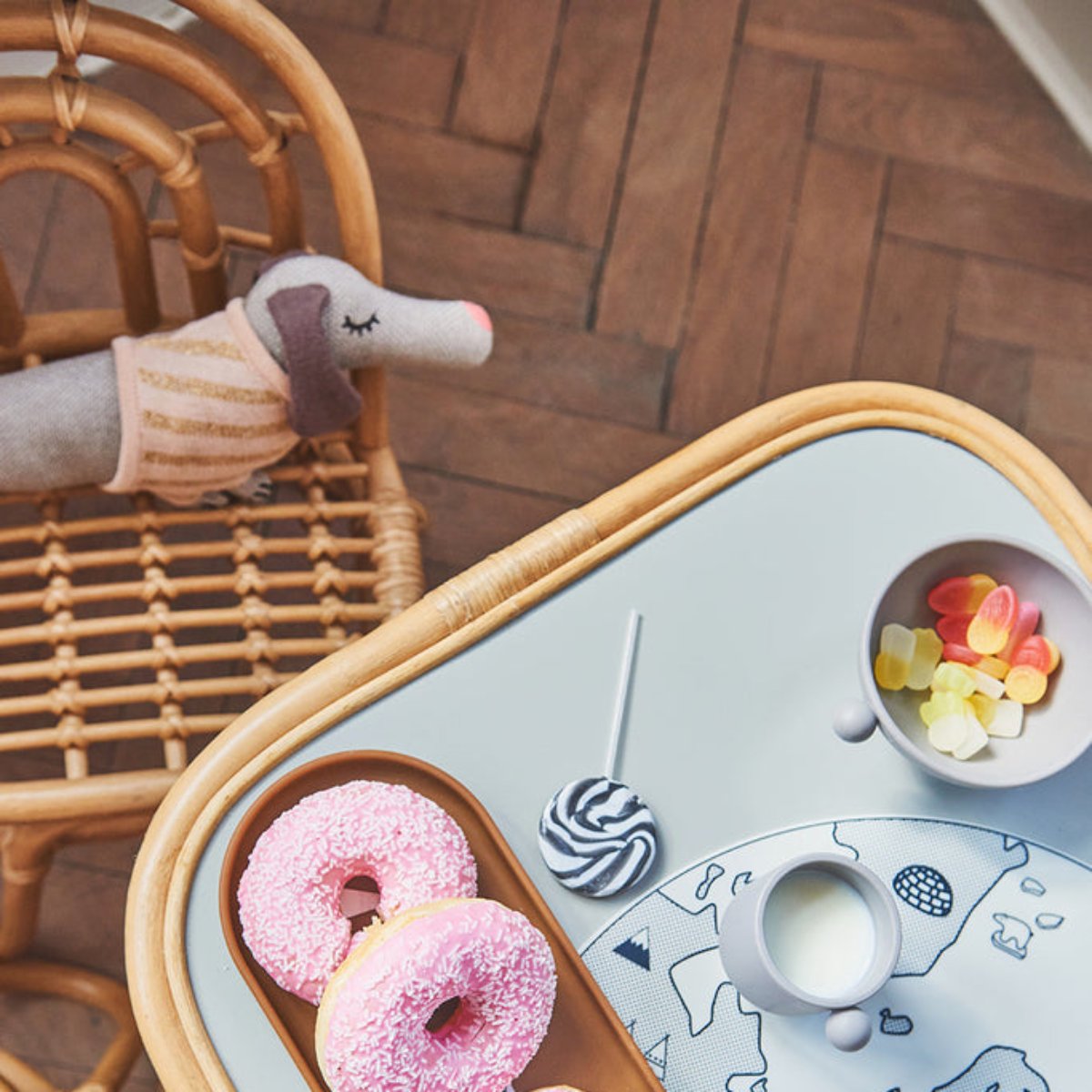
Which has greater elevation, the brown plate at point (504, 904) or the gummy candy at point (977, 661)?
the gummy candy at point (977, 661)

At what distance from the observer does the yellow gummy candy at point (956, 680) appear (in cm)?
72

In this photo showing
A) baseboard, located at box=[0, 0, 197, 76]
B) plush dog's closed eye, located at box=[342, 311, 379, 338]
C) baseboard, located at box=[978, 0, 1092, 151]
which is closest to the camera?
plush dog's closed eye, located at box=[342, 311, 379, 338]

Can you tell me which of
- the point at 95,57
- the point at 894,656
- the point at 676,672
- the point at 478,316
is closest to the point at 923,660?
the point at 894,656

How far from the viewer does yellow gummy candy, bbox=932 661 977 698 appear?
719 mm

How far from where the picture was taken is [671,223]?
4.90 feet

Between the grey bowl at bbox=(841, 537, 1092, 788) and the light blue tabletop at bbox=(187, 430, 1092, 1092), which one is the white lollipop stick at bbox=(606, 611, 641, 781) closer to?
the light blue tabletop at bbox=(187, 430, 1092, 1092)

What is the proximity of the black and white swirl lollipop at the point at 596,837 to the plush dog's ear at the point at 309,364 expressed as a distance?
0.36 meters

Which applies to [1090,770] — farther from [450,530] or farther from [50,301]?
[50,301]

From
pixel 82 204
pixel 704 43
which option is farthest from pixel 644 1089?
pixel 704 43

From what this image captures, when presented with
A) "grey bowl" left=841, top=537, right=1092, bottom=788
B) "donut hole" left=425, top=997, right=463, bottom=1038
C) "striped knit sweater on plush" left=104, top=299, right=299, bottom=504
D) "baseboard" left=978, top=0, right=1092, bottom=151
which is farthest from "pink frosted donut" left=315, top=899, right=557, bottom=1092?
"baseboard" left=978, top=0, right=1092, bottom=151

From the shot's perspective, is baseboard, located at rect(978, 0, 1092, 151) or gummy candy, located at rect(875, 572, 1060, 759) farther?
baseboard, located at rect(978, 0, 1092, 151)

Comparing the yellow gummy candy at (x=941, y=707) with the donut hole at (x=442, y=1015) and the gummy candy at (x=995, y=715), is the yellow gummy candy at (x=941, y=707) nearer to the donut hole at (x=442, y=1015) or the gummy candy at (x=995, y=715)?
the gummy candy at (x=995, y=715)

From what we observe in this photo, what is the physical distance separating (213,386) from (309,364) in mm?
72

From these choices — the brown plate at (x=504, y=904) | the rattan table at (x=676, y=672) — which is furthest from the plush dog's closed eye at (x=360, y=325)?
the brown plate at (x=504, y=904)
